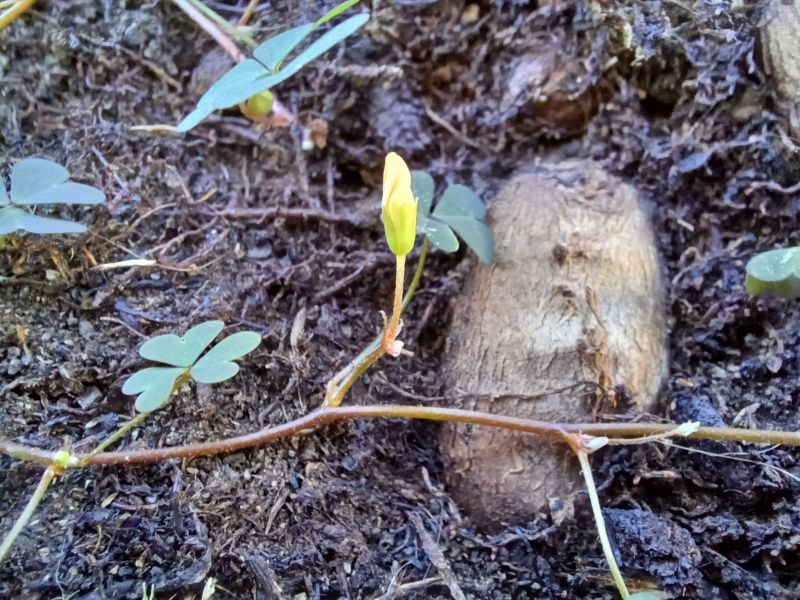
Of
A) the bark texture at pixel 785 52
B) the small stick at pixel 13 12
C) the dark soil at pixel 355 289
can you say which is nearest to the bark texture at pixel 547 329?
the dark soil at pixel 355 289

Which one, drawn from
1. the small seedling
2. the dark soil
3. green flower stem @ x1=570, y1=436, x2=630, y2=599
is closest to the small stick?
the dark soil

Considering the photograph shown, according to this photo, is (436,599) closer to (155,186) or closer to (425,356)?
(425,356)

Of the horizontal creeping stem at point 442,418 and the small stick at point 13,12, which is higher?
the small stick at point 13,12

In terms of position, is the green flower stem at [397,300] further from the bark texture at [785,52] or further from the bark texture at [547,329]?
the bark texture at [785,52]

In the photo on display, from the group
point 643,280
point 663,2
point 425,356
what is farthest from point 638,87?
point 425,356

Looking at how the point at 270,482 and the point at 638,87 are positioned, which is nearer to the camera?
the point at 270,482

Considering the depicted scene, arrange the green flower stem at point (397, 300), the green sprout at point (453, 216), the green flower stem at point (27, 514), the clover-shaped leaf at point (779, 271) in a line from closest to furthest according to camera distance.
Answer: the green flower stem at point (27, 514) < the green flower stem at point (397, 300) < the clover-shaped leaf at point (779, 271) < the green sprout at point (453, 216)

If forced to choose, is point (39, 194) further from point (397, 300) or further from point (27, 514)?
point (397, 300)
